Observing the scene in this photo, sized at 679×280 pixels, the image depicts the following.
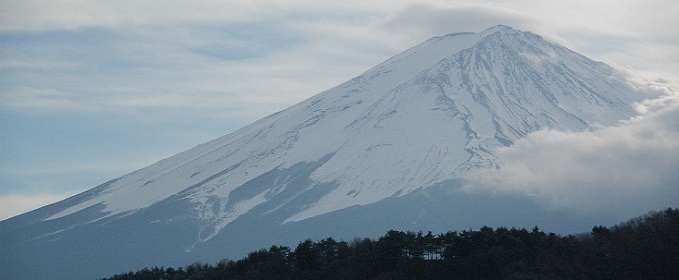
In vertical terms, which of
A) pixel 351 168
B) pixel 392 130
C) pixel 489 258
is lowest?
pixel 489 258

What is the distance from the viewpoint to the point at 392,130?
104m

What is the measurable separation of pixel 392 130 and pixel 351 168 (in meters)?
6.36

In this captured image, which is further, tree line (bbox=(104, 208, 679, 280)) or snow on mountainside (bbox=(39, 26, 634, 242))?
snow on mountainside (bbox=(39, 26, 634, 242))

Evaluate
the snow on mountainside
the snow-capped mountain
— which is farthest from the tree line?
the snow on mountainside

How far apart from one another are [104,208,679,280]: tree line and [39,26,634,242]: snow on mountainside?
47.1m

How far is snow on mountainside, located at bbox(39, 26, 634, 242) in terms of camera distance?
9800cm

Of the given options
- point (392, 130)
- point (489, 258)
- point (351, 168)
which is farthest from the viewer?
point (392, 130)

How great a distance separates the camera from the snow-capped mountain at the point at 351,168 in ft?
303

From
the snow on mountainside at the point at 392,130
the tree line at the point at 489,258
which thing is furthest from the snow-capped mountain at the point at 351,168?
the tree line at the point at 489,258

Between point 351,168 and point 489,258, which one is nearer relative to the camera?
point 489,258

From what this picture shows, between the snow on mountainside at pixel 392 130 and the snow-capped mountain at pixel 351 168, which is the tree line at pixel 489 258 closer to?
the snow-capped mountain at pixel 351 168

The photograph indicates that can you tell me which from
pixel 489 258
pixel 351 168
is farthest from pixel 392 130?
pixel 489 258

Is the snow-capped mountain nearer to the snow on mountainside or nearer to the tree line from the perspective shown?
the snow on mountainside

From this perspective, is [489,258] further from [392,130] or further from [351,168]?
[392,130]
